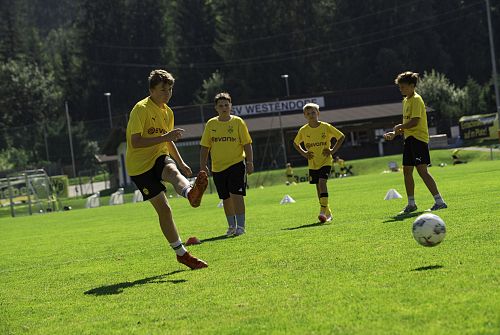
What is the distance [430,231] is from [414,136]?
5.26m

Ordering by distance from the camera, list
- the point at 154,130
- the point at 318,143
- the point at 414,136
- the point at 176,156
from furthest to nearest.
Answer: the point at 318,143 < the point at 414,136 < the point at 176,156 < the point at 154,130

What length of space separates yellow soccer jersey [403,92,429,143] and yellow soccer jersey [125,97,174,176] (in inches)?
193

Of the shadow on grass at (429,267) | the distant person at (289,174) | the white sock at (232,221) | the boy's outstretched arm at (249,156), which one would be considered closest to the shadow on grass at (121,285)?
the shadow on grass at (429,267)

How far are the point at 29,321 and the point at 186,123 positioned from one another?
49.2 meters

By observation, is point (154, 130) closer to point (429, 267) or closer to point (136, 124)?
point (136, 124)

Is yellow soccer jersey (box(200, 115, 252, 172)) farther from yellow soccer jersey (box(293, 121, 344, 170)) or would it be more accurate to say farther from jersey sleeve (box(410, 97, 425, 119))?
jersey sleeve (box(410, 97, 425, 119))

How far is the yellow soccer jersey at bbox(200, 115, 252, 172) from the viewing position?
12672 mm

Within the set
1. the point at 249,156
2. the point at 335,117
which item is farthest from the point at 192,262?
the point at 335,117

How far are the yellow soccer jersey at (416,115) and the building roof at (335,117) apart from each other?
3954 cm

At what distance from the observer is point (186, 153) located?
42844 millimetres

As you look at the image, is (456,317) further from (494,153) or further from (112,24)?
(112,24)

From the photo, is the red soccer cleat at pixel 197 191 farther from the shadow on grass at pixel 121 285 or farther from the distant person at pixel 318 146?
the distant person at pixel 318 146

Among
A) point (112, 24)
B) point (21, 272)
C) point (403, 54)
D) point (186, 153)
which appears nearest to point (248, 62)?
point (403, 54)

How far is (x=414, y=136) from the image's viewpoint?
13.0 meters
